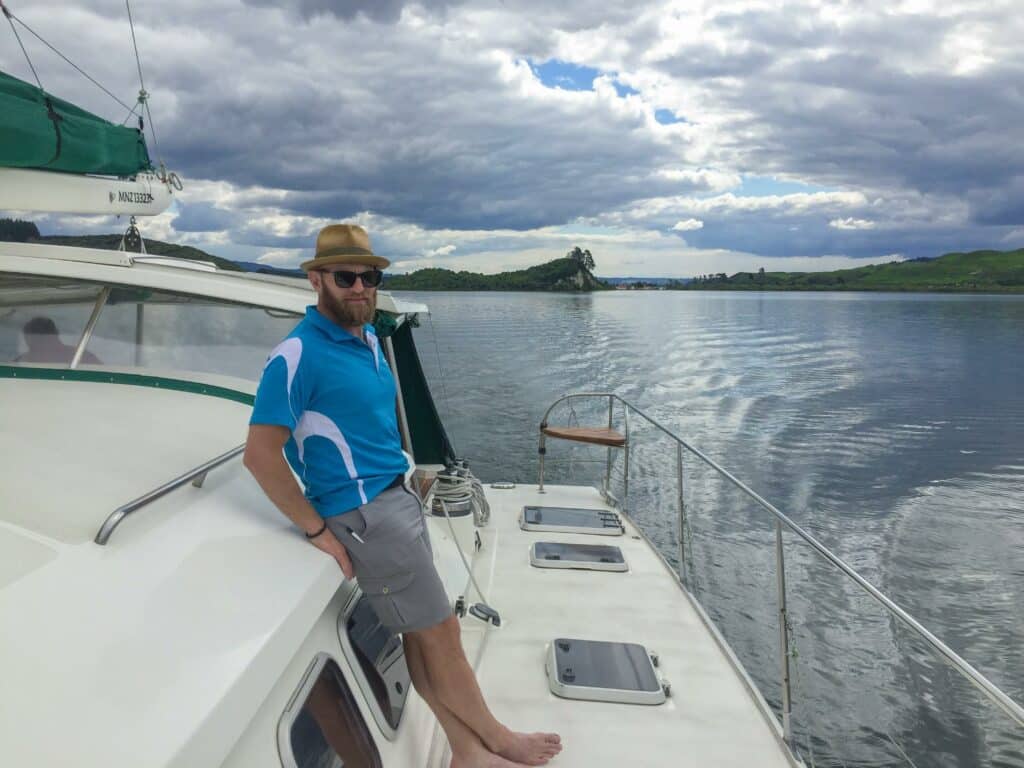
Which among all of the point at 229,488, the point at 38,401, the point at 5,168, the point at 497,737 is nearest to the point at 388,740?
the point at 497,737

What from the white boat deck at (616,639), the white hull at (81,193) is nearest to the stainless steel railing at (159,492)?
the white boat deck at (616,639)

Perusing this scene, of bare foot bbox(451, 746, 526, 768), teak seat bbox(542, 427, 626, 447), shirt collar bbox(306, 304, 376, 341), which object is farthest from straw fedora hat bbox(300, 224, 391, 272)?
teak seat bbox(542, 427, 626, 447)

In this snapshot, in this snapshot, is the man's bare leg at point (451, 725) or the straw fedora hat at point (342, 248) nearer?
the straw fedora hat at point (342, 248)

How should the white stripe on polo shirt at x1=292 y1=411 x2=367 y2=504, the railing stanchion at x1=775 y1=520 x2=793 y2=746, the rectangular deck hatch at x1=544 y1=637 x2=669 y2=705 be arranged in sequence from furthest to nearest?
1. the rectangular deck hatch at x1=544 y1=637 x2=669 y2=705
2. the railing stanchion at x1=775 y1=520 x2=793 y2=746
3. the white stripe on polo shirt at x1=292 y1=411 x2=367 y2=504

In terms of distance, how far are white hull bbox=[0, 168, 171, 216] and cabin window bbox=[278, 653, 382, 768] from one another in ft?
9.35

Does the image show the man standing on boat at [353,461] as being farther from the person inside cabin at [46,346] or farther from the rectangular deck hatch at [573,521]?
the rectangular deck hatch at [573,521]

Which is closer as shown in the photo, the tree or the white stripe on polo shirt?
the white stripe on polo shirt

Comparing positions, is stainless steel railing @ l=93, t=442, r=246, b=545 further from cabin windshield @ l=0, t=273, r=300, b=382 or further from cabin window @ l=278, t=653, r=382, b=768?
cabin windshield @ l=0, t=273, r=300, b=382

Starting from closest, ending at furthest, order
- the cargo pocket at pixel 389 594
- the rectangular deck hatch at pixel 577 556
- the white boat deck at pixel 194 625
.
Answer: the white boat deck at pixel 194 625
the cargo pocket at pixel 389 594
the rectangular deck hatch at pixel 577 556

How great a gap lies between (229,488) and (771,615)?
5.94 m

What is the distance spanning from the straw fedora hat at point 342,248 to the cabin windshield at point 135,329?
1.14m

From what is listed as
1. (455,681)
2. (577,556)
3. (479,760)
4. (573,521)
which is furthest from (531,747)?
(573,521)

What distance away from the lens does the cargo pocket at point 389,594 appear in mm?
1940

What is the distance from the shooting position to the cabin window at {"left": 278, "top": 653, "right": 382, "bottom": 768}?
1.51 m
